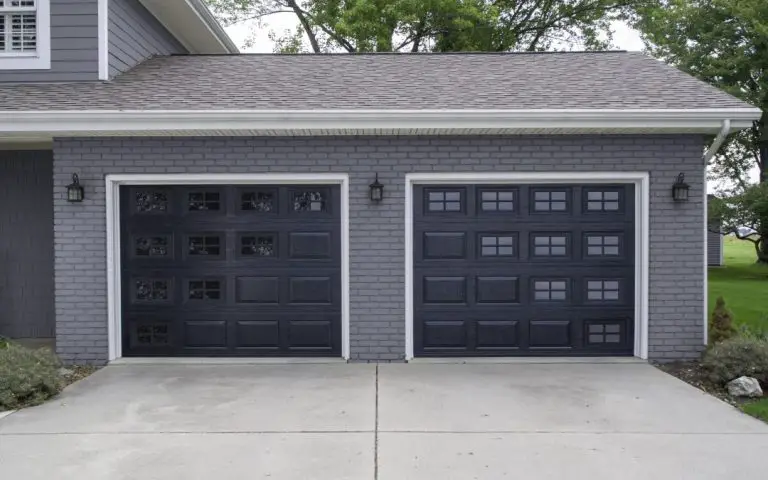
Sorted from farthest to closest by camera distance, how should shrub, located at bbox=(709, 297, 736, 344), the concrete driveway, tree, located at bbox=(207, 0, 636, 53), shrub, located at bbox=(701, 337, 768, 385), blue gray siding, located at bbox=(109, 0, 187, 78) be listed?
tree, located at bbox=(207, 0, 636, 53), blue gray siding, located at bbox=(109, 0, 187, 78), shrub, located at bbox=(709, 297, 736, 344), shrub, located at bbox=(701, 337, 768, 385), the concrete driveway

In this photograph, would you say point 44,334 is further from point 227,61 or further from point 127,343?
point 227,61

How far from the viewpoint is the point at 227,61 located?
10.6 meters

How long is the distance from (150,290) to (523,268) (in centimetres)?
443

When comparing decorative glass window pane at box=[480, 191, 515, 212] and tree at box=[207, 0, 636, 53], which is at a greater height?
tree at box=[207, 0, 636, 53]

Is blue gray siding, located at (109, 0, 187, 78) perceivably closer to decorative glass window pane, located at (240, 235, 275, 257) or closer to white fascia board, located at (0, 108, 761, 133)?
white fascia board, located at (0, 108, 761, 133)

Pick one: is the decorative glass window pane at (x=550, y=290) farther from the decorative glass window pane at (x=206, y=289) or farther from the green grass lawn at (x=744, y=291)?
the decorative glass window pane at (x=206, y=289)

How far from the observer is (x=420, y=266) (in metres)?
8.28

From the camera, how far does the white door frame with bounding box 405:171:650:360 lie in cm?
814

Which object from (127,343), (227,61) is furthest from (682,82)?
Answer: (127,343)

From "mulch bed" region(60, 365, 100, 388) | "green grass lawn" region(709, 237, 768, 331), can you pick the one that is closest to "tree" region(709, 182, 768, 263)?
"green grass lawn" region(709, 237, 768, 331)

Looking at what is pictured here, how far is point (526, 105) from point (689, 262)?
263cm

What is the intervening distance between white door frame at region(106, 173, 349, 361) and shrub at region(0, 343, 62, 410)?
1.32m

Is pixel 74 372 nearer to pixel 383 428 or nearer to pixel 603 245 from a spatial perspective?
pixel 383 428

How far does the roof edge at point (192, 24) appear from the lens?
415 inches
